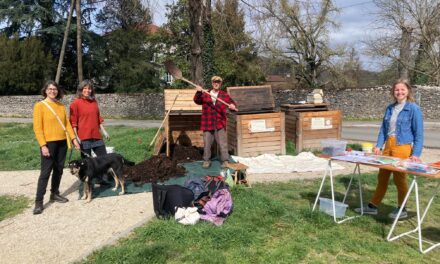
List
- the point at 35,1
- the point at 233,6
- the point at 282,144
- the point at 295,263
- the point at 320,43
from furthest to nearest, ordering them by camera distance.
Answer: the point at 35,1, the point at 320,43, the point at 233,6, the point at 282,144, the point at 295,263

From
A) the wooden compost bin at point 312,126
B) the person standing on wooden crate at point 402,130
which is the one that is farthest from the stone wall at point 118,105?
the person standing on wooden crate at point 402,130

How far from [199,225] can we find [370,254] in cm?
195

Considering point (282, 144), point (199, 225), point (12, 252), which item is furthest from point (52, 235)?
point (282, 144)

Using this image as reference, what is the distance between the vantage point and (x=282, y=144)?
10.2 metres

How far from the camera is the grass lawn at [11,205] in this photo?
584 cm

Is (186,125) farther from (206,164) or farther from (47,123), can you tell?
(47,123)

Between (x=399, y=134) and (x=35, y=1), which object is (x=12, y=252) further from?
(x=35, y=1)

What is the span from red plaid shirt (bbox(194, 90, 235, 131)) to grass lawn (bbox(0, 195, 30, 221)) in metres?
3.49

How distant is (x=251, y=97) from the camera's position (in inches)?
411

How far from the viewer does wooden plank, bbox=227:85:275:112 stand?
33.8 ft

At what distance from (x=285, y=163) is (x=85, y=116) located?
4636mm

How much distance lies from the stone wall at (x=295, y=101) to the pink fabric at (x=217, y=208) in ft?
60.5

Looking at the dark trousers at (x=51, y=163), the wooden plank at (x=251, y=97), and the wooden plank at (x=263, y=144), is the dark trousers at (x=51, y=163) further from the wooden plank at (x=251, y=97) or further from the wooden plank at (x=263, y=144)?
the wooden plank at (x=251, y=97)

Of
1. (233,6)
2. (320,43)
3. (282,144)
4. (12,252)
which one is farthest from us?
(320,43)
